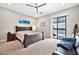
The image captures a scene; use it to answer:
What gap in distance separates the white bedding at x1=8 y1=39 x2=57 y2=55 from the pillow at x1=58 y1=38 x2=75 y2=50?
0.12 m

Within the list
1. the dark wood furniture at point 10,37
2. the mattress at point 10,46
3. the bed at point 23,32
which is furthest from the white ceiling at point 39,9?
the mattress at point 10,46

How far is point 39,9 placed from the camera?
1.81 meters

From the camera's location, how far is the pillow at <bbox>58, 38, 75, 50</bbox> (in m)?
1.71

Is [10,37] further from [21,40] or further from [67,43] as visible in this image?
[67,43]

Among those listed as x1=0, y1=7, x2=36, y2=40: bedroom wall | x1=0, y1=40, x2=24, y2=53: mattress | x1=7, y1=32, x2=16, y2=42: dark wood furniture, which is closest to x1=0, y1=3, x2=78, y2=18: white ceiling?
x1=0, y1=7, x2=36, y2=40: bedroom wall

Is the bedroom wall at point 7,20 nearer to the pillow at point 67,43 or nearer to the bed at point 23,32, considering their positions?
the bed at point 23,32

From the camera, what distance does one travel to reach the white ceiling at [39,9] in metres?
1.75

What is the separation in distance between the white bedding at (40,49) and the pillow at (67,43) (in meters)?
0.12

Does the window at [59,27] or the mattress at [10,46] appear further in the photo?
the window at [59,27]

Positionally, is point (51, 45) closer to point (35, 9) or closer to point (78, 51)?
point (78, 51)

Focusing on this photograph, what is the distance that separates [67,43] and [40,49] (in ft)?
1.61

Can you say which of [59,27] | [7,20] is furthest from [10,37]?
[59,27]

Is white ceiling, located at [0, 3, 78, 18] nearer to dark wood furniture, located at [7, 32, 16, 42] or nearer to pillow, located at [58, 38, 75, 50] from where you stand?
dark wood furniture, located at [7, 32, 16, 42]

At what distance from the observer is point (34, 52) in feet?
5.76
